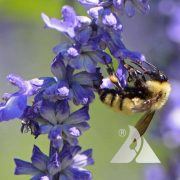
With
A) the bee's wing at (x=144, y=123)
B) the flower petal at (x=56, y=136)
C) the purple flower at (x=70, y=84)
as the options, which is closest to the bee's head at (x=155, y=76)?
the bee's wing at (x=144, y=123)

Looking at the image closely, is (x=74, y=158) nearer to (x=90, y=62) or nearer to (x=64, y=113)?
(x=64, y=113)

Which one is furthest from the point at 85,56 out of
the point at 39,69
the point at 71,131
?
the point at 39,69

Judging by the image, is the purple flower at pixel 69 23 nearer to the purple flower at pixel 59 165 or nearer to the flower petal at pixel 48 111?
the flower petal at pixel 48 111

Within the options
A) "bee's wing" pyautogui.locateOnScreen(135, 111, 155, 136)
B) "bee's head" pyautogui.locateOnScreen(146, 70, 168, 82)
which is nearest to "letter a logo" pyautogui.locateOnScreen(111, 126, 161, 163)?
"bee's wing" pyautogui.locateOnScreen(135, 111, 155, 136)

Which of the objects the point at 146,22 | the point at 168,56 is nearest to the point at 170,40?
the point at 168,56

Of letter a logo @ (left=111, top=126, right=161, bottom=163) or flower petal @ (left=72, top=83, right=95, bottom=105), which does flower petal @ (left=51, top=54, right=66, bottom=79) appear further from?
letter a logo @ (left=111, top=126, right=161, bottom=163)

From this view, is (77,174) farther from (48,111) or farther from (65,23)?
(65,23)

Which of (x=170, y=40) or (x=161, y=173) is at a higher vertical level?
(x=170, y=40)
